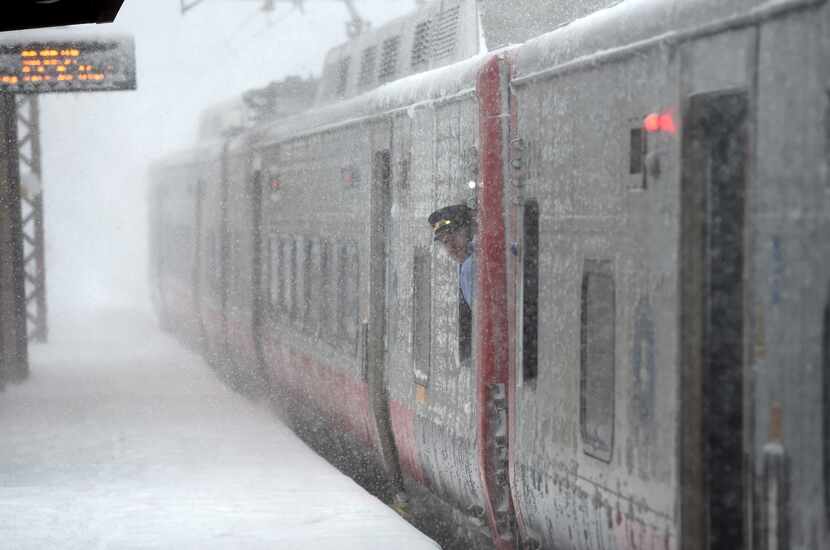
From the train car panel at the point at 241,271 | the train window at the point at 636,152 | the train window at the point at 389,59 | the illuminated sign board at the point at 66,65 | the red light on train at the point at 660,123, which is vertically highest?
the illuminated sign board at the point at 66,65

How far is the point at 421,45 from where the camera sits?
444 inches

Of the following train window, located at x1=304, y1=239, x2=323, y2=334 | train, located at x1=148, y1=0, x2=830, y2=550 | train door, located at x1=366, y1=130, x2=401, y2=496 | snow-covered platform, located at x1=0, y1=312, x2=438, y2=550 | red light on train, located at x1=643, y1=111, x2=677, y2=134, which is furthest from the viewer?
train window, located at x1=304, y1=239, x2=323, y2=334

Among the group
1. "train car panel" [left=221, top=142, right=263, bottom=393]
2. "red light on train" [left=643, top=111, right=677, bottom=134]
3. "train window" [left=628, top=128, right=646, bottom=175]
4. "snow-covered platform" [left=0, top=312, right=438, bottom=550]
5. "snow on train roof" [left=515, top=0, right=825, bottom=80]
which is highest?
"snow on train roof" [left=515, top=0, right=825, bottom=80]

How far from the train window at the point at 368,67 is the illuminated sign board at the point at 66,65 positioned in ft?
11.3

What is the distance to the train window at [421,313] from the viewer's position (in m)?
8.99

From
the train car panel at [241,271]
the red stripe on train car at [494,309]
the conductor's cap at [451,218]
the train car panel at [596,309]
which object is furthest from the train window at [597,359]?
the train car panel at [241,271]

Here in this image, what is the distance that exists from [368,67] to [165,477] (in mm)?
3991

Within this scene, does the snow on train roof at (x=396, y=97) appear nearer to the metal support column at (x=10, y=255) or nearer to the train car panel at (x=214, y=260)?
the train car panel at (x=214, y=260)

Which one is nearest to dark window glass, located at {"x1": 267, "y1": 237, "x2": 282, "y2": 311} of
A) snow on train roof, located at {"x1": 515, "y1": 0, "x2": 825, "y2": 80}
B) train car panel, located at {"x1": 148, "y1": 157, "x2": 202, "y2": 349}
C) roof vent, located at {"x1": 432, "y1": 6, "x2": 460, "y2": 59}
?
roof vent, located at {"x1": 432, "y1": 6, "x2": 460, "y2": 59}

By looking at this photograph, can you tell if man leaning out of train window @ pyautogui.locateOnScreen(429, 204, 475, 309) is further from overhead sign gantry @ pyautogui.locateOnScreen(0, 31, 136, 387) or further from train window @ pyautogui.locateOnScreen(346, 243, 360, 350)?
overhead sign gantry @ pyautogui.locateOnScreen(0, 31, 136, 387)

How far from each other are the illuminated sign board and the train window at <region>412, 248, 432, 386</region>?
7180 millimetres

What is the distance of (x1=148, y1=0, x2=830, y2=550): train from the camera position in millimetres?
4410

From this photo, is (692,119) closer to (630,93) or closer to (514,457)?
(630,93)

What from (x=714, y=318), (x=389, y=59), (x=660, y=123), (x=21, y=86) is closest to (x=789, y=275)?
(x=714, y=318)
